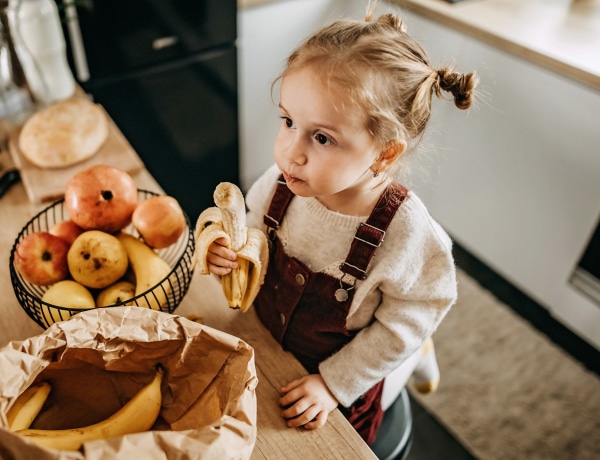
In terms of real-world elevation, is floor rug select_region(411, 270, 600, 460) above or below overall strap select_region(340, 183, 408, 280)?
below

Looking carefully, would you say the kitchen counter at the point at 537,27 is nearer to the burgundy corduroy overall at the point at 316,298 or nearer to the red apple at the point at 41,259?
the burgundy corduroy overall at the point at 316,298

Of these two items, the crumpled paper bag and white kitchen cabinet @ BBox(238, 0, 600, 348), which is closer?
the crumpled paper bag

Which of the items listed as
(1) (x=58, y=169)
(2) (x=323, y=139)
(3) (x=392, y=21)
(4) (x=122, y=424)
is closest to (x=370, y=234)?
(2) (x=323, y=139)

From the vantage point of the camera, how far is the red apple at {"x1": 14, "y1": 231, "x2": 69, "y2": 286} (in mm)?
748

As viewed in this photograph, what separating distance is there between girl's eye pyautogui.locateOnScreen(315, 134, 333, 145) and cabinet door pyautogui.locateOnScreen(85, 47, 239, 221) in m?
1.12

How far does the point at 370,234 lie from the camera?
0.76m

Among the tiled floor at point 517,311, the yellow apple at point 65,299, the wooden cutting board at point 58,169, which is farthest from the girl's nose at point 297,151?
the tiled floor at point 517,311

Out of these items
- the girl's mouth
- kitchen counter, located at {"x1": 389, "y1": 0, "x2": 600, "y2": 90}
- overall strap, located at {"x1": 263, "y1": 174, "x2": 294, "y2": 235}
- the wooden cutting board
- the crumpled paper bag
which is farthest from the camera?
kitchen counter, located at {"x1": 389, "y1": 0, "x2": 600, "y2": 90}

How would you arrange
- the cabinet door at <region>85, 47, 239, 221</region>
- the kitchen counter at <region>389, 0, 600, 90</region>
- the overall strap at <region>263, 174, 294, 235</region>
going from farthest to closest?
the cabinet door at <region>85, 47, 239, 221</region>, the kitchen counter at <region>389, 0, 600, 90</region>, the overall strap at <region>263, 174, 294, 235</region>

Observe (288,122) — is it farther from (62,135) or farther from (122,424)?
(62,135)

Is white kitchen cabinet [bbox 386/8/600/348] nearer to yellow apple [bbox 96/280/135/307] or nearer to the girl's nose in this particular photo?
the girl's nose

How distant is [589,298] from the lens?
1.66 meters

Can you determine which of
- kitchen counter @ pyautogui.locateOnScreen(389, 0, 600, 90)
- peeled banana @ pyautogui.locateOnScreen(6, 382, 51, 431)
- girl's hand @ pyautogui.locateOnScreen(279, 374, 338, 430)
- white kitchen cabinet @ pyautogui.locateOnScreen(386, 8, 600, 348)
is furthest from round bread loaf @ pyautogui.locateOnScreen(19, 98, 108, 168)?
kitchen counter @ pyautogui.locateOnScreen(389, 0, 600, 90)

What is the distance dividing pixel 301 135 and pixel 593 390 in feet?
4.75
